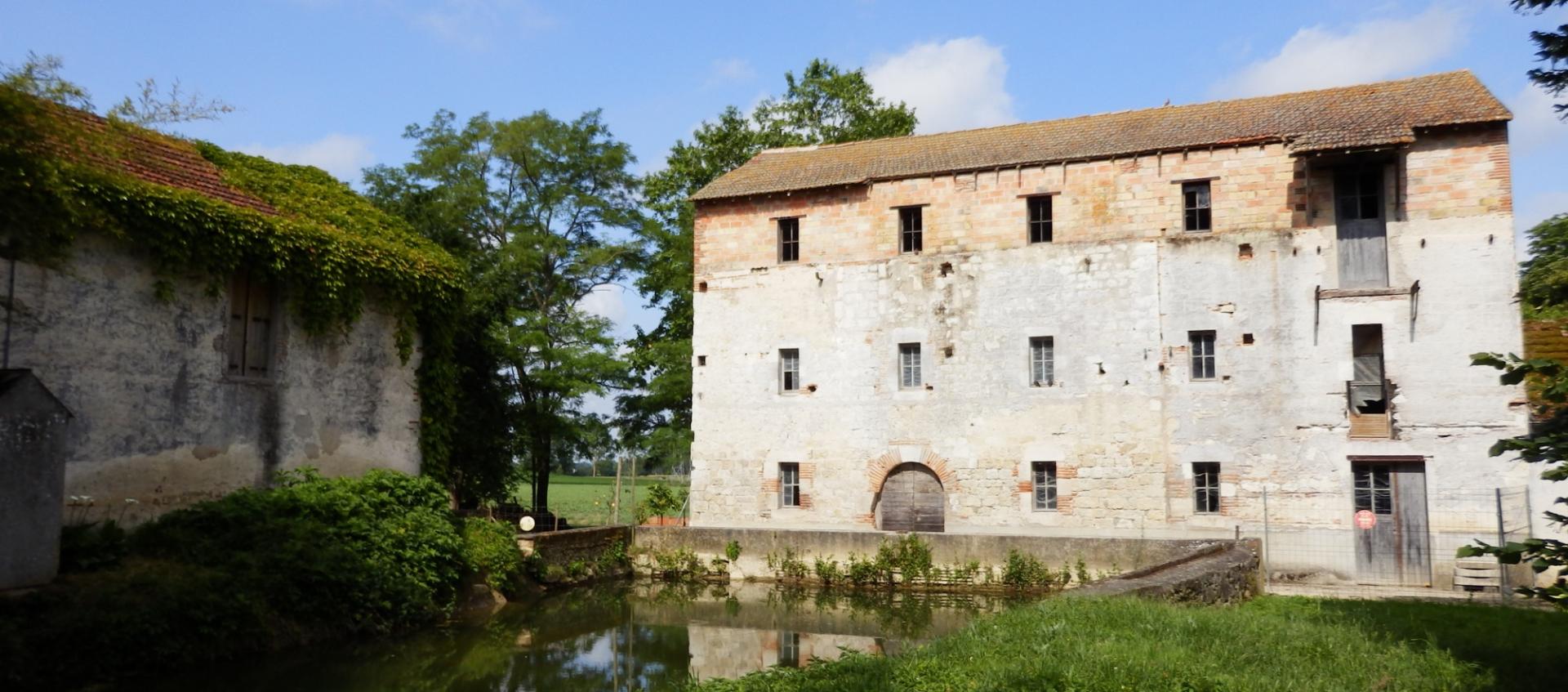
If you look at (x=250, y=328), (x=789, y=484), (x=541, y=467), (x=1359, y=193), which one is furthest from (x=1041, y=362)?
(x=250, y=328)

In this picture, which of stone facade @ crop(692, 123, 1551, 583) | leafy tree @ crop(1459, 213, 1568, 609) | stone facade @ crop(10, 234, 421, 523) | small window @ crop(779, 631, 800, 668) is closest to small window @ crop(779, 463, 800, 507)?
stone facade @ crop(692, 123, 1551, 583)

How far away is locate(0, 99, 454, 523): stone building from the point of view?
44.2 ft

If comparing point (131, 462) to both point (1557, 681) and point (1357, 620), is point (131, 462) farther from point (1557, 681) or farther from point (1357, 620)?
point (1557, 681)

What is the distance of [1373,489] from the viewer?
62.3 feet

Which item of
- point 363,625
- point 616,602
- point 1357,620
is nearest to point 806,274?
point 616,602

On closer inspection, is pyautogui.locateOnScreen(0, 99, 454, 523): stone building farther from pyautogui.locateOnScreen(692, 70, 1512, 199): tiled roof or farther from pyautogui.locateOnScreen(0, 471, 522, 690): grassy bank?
pyautogui.locateOnScreen(692, 70, 1512, 199): tiled roof

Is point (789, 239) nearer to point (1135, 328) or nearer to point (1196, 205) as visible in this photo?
point (1135, 328)

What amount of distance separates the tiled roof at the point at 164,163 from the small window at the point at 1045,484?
14440 millimetres

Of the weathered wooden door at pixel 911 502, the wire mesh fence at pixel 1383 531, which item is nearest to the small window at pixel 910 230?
the weathered wooden door at pixel 911 502

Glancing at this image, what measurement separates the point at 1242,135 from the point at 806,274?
9067 millimetres

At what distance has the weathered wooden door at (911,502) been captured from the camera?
22422 mm

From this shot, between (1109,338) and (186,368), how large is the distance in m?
15.8

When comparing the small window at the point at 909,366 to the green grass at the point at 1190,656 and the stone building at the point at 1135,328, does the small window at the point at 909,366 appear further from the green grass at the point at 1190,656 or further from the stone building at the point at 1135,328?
the green grass at the point at 1190,656

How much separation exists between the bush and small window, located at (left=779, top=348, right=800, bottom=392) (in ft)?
26.8
